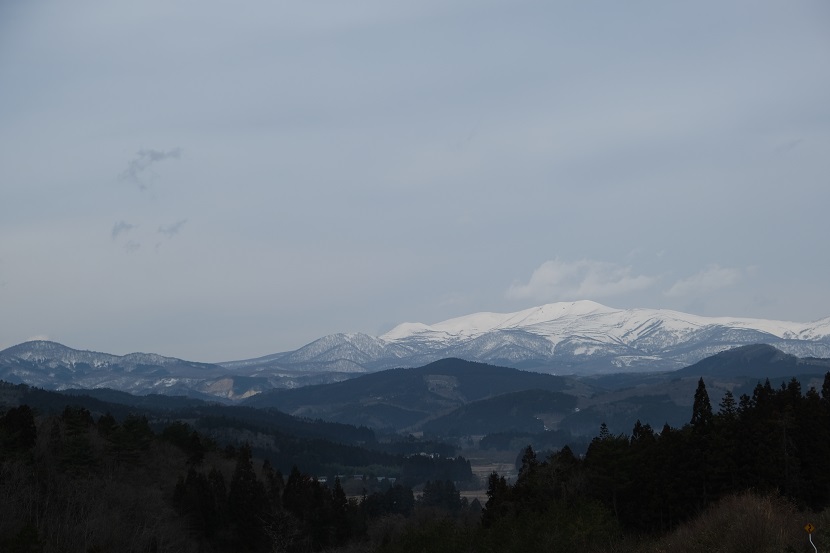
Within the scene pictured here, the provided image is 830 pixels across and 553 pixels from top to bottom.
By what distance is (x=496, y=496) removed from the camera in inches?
3676

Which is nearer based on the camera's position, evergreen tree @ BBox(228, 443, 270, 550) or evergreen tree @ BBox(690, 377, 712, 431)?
evergreen tree @ BBox(690, 377, 712, 431)

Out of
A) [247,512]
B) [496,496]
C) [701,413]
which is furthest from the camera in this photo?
[247,512]

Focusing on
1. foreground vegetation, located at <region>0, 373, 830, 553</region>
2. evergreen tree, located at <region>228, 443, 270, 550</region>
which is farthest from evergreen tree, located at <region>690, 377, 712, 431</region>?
evergreen tree, located at <region>228, 443, 270, 550</region>

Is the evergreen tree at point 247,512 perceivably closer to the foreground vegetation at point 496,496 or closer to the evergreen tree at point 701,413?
the foreground vegetation at point 496,496

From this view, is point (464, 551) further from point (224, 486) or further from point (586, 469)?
point (224, 486)

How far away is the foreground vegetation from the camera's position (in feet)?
206

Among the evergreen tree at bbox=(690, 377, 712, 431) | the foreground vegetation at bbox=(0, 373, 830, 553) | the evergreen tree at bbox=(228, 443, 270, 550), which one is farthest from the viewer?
the evergreen tree at bbox=(228, 443, 270, 550)

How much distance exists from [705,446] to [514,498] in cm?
1825

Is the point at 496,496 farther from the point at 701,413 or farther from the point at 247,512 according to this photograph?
the point at 247,512

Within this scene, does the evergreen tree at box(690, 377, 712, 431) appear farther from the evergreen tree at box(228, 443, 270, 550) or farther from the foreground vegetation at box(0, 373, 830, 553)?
the evergreen tree at box(228, 443, 270, 550)

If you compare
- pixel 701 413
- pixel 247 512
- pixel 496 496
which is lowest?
pixel 247 512

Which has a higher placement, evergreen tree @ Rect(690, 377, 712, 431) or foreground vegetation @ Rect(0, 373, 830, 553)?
evergreen tree @ Rect(690, 377, 712, 431)

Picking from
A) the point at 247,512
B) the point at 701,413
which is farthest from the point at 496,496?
the point at 247,512

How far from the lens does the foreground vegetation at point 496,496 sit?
6269 centimetres
